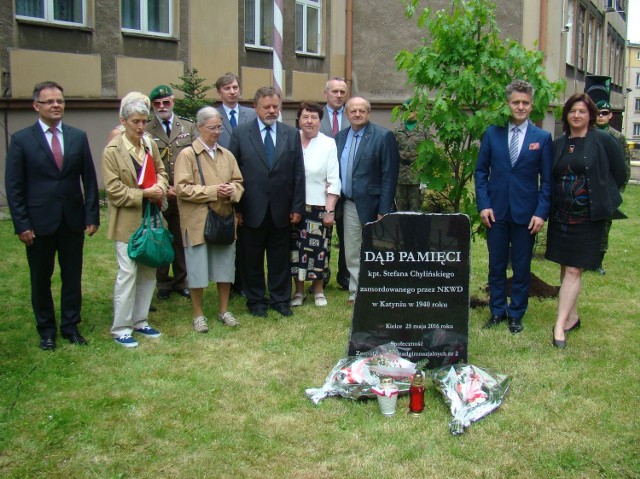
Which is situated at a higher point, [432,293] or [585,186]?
[585,186]

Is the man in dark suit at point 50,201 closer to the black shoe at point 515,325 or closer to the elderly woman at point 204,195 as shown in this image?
the elderly woman at point 204,195

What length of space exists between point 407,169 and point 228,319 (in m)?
3.38

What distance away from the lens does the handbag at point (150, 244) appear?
555 centimetres

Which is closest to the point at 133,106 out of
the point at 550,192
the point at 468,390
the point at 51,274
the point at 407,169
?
the point at 51,274

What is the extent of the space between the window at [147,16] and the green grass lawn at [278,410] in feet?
27.8

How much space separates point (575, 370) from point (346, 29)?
15804 mm

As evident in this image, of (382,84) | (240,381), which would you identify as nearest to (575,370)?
(240,381)

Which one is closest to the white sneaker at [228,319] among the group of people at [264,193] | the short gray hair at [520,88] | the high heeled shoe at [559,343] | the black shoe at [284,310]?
the group of people at [264,193]

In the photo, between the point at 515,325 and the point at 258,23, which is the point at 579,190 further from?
the point at 258,23

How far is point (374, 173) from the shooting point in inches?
260

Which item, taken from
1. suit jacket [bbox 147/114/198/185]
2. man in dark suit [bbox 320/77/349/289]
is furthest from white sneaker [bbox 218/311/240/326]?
man in dark suit [bbox 320/77/349/289]

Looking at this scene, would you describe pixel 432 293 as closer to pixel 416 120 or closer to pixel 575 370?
pixel 575 370

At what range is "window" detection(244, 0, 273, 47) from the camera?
16312 mm

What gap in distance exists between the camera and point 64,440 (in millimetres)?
4035
